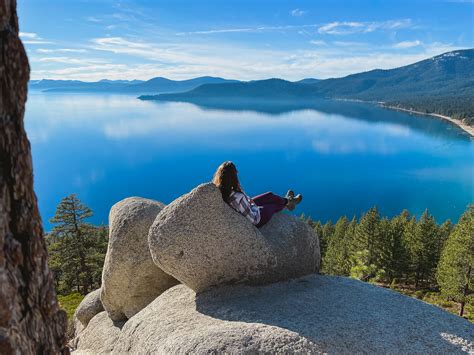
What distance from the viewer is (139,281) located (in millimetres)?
12836

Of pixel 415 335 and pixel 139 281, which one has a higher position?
pixel 415 335

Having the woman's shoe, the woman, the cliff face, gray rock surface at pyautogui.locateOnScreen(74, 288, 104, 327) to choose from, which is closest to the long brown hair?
the woman

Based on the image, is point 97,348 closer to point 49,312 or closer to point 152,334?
point 152,334

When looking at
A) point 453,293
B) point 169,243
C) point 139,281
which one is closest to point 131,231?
point 139,281

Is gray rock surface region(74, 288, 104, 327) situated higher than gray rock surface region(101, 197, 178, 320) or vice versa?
gray rock surface region(101, 197, 178, 320)

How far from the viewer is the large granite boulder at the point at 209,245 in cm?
952

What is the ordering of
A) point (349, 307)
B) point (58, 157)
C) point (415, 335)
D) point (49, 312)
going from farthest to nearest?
1. point (58, 157)
2. point (349, 307)
3. point (415, 335)
4. point (49, 312)

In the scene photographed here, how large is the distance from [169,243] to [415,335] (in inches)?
241

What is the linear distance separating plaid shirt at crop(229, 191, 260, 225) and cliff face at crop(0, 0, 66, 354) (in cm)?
614

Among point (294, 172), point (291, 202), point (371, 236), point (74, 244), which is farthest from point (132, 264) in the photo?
point (294, 172)

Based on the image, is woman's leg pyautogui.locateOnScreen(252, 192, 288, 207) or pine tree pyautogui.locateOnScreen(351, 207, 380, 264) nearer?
woman's leg pyautogui.locateOnScreen(252, 192, 288, 207)

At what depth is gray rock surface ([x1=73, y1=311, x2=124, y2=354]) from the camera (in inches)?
498

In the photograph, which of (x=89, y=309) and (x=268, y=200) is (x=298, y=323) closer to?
(x=268, y=200)

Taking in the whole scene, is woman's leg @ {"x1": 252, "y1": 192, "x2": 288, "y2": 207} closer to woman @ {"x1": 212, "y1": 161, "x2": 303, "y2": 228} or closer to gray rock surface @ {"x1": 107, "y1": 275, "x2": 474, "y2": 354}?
woman @ {"x1": 212, "y1": 161, "x2": 303, "y2": 228}
